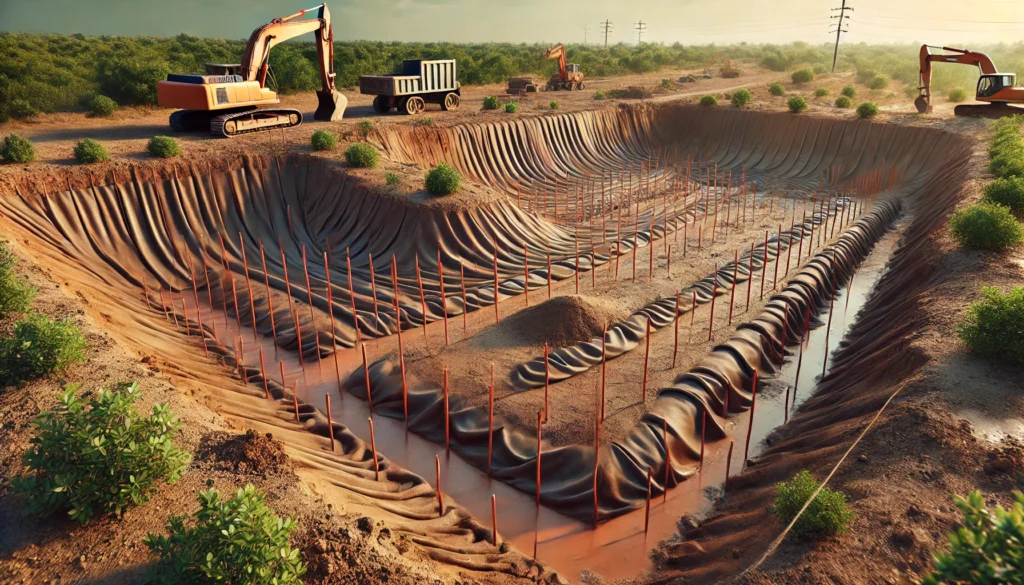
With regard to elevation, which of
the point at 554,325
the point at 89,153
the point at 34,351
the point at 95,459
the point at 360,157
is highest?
the point at 89,153

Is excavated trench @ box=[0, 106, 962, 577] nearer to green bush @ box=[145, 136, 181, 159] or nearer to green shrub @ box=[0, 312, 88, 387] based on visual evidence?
green bush @ box=[145, 136, 181, 159]

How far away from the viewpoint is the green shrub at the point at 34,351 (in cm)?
758

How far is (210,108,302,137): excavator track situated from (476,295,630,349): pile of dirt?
12.4 metres

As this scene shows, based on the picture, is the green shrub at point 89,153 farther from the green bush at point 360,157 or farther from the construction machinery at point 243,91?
the green bush at point 360,157

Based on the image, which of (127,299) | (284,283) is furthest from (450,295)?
(127,299)

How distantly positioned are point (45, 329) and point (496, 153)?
61.1 feet

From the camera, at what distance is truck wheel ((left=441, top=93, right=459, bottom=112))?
2791 cm

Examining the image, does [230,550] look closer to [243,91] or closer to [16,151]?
[16,151]

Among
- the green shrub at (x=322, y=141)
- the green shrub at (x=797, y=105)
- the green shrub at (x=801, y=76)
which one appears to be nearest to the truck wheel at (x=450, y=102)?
the green shrub at (x=322, y=141)

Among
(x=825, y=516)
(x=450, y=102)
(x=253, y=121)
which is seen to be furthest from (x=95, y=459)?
(x=450, y=102)

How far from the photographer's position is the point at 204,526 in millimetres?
4969

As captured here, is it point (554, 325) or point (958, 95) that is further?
point (958, 95)

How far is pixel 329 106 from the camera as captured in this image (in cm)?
2314

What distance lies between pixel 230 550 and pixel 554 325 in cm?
756
